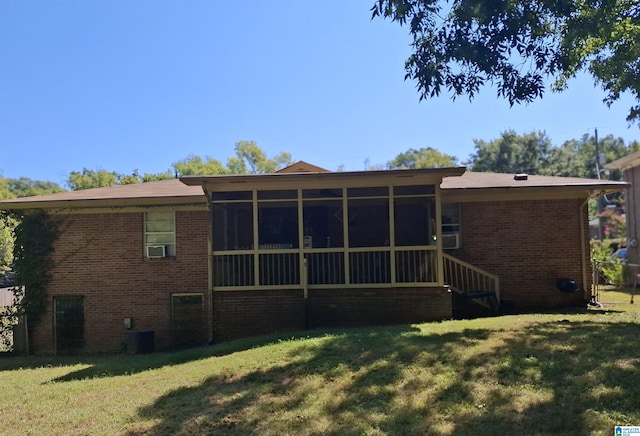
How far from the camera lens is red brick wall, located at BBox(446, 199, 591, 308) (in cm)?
1264

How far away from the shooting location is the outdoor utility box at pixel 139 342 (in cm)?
1150

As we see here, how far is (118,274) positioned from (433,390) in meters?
9.19

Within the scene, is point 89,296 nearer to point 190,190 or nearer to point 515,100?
point 190,190

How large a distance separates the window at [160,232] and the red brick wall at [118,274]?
0.46 ft

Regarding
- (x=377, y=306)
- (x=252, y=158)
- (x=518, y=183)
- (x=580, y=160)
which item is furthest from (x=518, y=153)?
(x=377, y=306)

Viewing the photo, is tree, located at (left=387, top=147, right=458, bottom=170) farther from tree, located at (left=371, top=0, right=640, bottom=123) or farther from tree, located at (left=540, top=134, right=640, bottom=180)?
tree, located at (left=371, top=0, right=640, bottom=123)

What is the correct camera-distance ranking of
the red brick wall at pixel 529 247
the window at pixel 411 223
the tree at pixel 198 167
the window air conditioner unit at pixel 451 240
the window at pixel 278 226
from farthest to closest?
1. the tree at pixel 198 167
2. the window at pixel 278 226
3. the window at pixel 411 223
4. the window air conditioner unit at pixel 451 240
5. the red brick wall at pixel 529 247

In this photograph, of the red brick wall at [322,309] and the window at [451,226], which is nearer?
the red brick wall at [322,309]

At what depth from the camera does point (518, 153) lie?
2133 inches

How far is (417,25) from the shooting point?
793cm

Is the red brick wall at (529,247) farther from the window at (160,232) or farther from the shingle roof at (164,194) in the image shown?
the window at (160,232)

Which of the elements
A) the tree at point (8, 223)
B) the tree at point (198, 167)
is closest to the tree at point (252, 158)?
the tree at point (198, 167)

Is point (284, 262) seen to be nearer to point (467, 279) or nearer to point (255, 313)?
point (255, 313)

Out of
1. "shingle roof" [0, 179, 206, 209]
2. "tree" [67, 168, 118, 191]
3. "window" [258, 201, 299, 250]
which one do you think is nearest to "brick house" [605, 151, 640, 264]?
"window" [258, 201, 299, 250]
